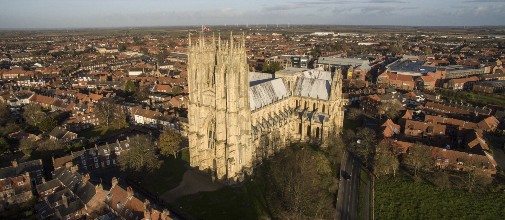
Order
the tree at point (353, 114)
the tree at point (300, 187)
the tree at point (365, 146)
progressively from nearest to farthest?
the tree at point (300, 187)
the tree at point (365, 146)
the tree at point (353, 114)

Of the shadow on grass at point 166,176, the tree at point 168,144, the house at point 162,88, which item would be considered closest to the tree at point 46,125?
the tree at point 168,144

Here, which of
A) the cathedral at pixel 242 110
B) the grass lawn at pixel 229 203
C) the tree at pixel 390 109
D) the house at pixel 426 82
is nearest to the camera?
the grass lawn at pixel 229 203

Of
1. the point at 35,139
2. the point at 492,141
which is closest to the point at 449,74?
the point at 492,141

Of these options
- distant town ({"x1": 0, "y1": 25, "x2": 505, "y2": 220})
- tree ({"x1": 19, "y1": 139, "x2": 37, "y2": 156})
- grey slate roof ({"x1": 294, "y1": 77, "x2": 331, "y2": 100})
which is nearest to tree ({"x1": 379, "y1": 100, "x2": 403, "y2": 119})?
distant town ({"x1": 0, "y1": 25, "x2": 505, "y2": 220})

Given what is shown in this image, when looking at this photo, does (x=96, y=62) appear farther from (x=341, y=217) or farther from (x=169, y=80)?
(x=341, y=217)

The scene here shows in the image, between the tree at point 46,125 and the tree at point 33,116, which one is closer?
the tree at point 46,125

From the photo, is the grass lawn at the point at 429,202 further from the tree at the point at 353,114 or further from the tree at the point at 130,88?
the tree at the point at 130,88

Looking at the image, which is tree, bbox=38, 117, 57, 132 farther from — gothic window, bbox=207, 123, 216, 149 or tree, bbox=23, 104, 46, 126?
gothic window, bbox=207, 123, 216, 149
